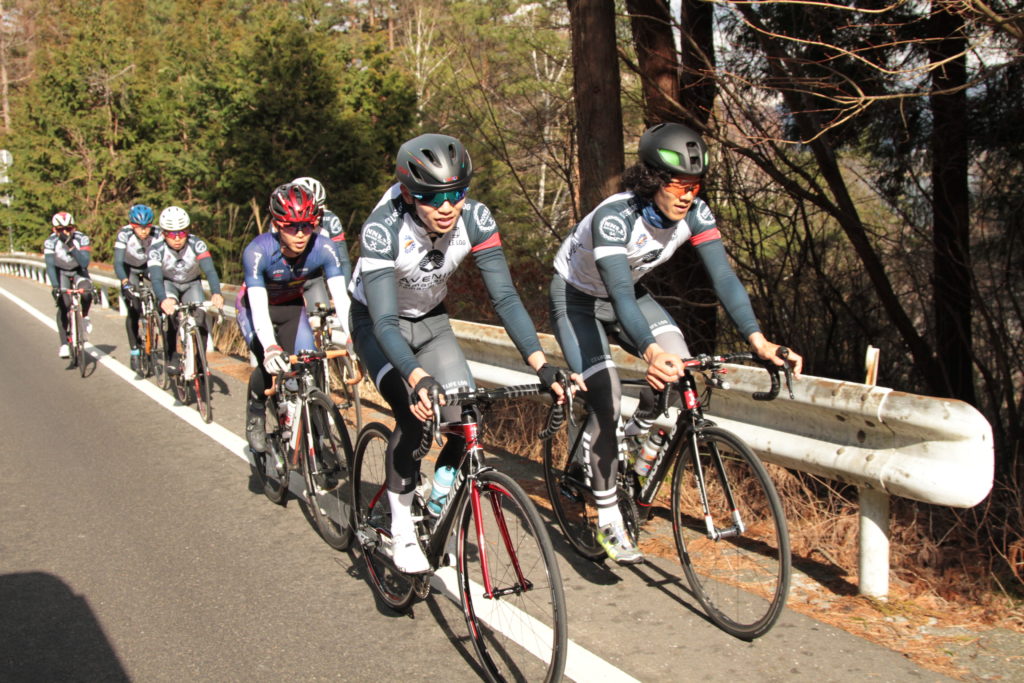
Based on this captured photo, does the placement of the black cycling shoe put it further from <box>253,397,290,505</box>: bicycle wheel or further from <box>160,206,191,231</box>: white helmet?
<box>160,206,191,231</box>: white helmet

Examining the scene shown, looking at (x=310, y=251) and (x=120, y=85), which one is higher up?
(x=120, y=85)

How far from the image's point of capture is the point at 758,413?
4.97 metres

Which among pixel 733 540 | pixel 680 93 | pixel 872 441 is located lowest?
pixel 733 540

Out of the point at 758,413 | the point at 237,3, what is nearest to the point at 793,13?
the point at 758,413

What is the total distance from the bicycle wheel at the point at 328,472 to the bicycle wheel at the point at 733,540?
1879 millimetres

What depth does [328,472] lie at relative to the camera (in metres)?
5.66

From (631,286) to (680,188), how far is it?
1.75ft

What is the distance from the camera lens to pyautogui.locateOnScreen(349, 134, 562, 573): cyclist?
4059 millimetres

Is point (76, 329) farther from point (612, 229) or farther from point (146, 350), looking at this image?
point (612, 229)

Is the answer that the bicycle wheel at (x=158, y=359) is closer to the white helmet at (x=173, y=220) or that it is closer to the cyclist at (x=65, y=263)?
the white helmet at (x=173, y=220)

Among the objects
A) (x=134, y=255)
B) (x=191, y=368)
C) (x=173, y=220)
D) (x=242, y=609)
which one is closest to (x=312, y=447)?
(x=242, y=609)

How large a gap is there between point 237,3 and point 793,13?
55.1m

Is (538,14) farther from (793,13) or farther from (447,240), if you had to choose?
(447,240)

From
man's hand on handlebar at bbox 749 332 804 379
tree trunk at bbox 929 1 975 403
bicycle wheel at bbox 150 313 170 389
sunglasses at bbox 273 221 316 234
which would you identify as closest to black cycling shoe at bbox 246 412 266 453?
sunglasses at bbox 273 221 316 234
